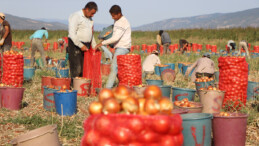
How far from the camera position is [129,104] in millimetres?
2389

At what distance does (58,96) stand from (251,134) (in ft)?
9.55

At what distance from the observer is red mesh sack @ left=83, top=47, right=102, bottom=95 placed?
711 centimetres

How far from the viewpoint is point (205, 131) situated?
12.3 feet

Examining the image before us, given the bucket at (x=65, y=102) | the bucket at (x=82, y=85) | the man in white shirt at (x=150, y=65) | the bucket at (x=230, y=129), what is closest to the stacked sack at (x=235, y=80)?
the bucket at (x=230, y=129)

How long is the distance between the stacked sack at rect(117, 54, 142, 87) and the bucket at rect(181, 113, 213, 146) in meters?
3.18

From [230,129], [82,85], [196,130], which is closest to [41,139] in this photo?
[196,130]

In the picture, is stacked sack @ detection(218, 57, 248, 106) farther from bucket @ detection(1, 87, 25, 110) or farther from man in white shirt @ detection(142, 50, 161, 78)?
man in white shirt @ detection(142, 50, 161, 78)

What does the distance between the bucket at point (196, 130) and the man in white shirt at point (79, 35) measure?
3.85 meters

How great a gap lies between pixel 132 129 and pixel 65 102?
11.0 feet

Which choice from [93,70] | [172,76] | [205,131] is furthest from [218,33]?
[205,131]

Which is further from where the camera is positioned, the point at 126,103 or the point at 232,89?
the point at 232,89

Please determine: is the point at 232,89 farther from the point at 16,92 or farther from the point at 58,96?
the point at 16,92

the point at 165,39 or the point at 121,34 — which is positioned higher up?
the point at 165,39

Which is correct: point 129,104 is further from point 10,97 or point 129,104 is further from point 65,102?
point 10,97
